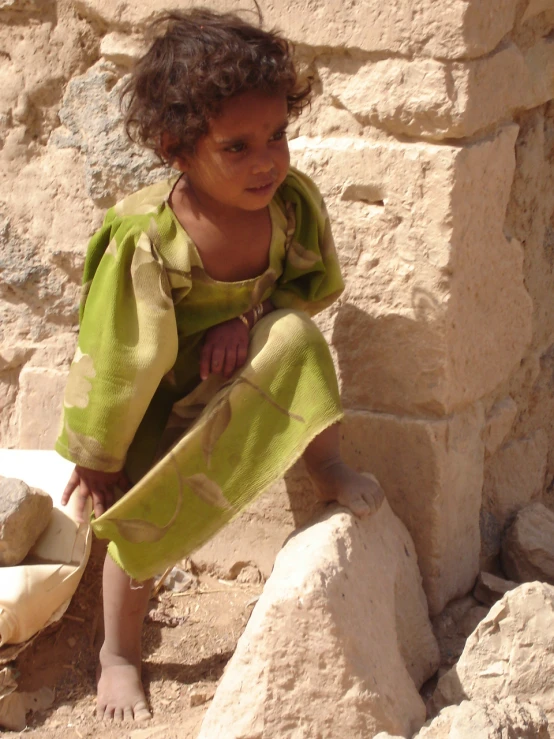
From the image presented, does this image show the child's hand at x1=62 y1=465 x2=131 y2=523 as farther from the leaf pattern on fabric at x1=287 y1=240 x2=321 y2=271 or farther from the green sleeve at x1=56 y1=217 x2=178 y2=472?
the leaf pattern on fabric at x1=287 y1=240 x2=321 y2=271

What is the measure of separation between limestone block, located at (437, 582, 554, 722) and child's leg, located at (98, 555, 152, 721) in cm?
70

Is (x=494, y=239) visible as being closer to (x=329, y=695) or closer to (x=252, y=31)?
(x=252, y=31)

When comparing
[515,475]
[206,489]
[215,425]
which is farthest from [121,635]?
[515,475]

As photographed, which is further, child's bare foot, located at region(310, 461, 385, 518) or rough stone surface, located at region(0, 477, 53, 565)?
rough stone surface, located at region(0, 477, 53, 565)

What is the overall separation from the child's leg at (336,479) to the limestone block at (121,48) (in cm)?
103

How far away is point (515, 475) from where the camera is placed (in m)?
2.85

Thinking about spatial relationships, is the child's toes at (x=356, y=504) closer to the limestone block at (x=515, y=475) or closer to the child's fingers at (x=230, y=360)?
the child's fingers at (x=230, y=360)

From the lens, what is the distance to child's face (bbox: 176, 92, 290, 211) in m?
2.08

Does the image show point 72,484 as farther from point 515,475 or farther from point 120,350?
point 515,475

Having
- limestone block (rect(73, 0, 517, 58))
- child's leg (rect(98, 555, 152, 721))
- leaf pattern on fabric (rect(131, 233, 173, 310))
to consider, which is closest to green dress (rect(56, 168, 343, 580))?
leaf pattern on fabric (rect(131, 233, 173, 310))

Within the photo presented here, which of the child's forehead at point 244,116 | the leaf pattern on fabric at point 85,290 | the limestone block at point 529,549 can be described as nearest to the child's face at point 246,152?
the child's forehead at point 244,116

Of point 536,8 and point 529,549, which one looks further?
point 529,549

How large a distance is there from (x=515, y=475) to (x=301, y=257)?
0.97 meters

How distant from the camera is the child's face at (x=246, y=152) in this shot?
6.82ft
